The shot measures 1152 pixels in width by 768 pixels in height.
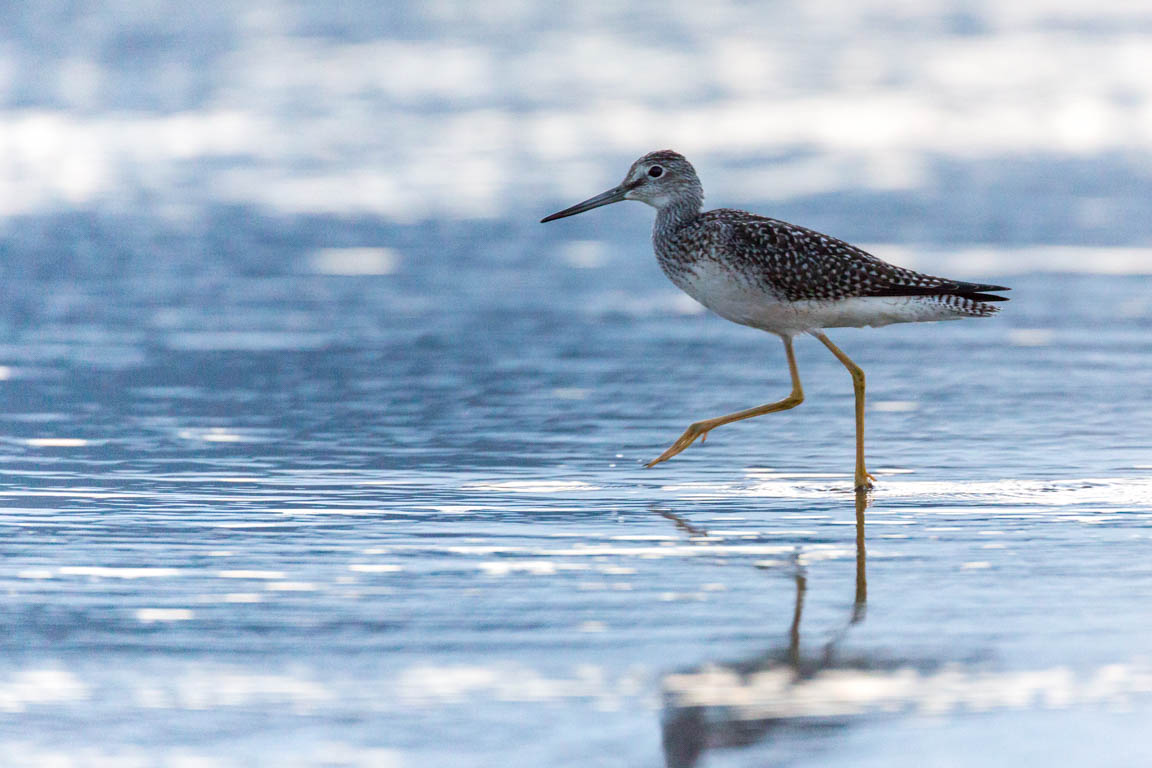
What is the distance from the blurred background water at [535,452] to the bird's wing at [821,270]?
2.62ft

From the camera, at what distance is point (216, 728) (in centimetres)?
523

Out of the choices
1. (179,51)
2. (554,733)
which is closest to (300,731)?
(554,733)

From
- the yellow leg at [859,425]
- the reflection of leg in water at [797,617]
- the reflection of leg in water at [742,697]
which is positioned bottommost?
the reflection of leg in water at [742,697]

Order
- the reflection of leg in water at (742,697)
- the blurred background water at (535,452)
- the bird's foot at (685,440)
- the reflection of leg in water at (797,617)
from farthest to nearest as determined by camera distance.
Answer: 1. the bird's foot at (685,440)
2. the reflection of leg in water at (797,617)
3. the blurred background water at (535,452)
4. the reflection of leg in water at (742,697)

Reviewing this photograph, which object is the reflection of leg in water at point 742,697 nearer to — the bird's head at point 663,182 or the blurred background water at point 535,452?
the blurred background water at point 535,452

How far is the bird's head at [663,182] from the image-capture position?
9.76 metres

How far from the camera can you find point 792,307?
354 inches

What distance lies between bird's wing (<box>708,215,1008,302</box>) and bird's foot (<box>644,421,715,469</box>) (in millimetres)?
713

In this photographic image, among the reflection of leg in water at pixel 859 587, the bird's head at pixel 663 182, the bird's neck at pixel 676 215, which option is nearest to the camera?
the reflection of leg in water at pixel 859 587

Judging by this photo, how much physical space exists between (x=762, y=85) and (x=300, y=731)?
70.2 ft

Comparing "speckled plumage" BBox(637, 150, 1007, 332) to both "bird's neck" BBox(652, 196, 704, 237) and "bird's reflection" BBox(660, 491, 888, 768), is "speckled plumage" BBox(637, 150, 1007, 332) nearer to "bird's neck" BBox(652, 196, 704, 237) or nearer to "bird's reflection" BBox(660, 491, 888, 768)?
"bird's neck" BBox(652, 196, 704, 237)

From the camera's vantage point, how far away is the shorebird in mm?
8812

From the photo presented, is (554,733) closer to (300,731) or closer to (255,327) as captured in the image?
(300,731)

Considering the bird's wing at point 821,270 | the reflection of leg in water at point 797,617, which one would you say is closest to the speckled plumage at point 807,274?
the bird's wing at point 821,270
